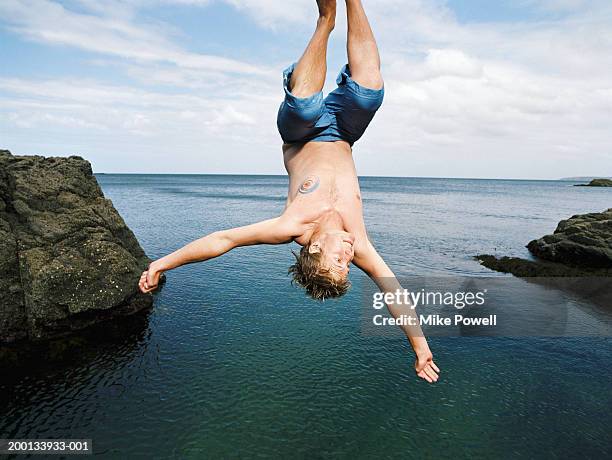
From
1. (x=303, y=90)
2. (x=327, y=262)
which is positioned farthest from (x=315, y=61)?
(x=327, y=262)

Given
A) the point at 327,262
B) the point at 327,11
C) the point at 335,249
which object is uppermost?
the point at 327,11

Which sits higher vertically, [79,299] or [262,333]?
[79,299]

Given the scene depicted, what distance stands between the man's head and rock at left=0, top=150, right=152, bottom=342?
1495 cm

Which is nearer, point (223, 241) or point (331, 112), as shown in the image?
point (223, 241)

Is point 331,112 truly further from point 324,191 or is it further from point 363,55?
point 324,191

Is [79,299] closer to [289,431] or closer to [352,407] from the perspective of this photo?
[289,431]

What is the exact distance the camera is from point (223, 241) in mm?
4195

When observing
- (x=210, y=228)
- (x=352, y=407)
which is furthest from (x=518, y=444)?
(x=210, y=228)

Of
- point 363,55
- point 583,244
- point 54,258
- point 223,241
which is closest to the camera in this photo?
point 223,241

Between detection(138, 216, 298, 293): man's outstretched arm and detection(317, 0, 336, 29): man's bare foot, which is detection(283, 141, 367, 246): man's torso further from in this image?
detection(317, 0, 336, 29): man's bare foot

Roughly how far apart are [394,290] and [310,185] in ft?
4.52

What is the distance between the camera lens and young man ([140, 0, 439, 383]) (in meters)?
4.34

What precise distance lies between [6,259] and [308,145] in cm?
1552

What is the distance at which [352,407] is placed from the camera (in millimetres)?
13703
